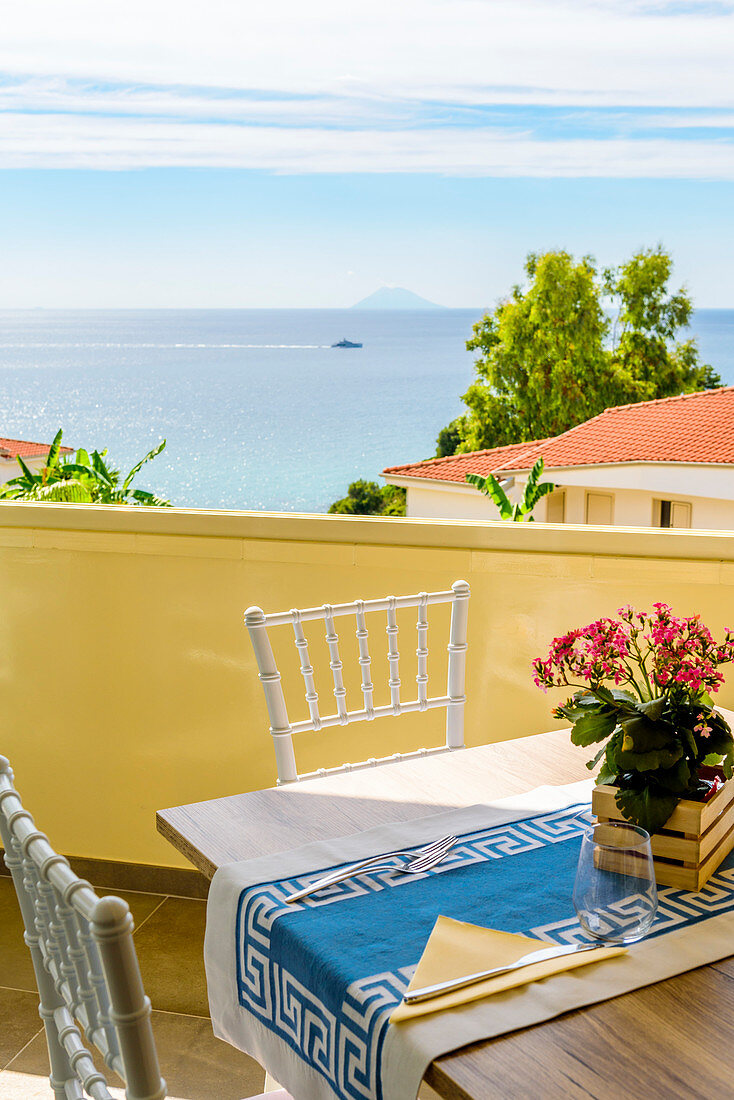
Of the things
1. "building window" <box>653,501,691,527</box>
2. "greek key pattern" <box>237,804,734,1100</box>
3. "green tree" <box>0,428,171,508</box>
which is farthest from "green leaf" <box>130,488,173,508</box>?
"greek key pattern" <box>237,804,734,1100</box>

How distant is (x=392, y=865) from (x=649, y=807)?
0.28m

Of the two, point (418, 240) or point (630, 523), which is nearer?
point (630, 523)

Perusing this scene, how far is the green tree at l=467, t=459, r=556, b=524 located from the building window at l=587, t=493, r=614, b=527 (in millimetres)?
173

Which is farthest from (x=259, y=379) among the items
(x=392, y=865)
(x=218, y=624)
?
(x=392, y=865)

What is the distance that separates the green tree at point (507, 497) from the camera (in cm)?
299

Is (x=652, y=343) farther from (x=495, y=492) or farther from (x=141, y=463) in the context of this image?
(x=141, y=463)

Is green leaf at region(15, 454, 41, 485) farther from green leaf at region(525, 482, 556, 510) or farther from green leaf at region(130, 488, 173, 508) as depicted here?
green leaf at region(525, 482, 556, 510)

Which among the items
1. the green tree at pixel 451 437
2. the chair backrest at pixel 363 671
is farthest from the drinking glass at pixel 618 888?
the green tree at pixel 451 437

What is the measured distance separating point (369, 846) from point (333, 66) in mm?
4576

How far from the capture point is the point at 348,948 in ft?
3.02

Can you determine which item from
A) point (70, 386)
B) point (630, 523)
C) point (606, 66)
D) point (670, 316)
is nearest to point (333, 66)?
point (606, 66)

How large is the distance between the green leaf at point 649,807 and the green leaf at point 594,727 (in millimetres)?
66

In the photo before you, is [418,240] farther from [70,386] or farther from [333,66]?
[70,386]

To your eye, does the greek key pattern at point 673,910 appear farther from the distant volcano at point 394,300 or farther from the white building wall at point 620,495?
the distant volcano at point 394,300
